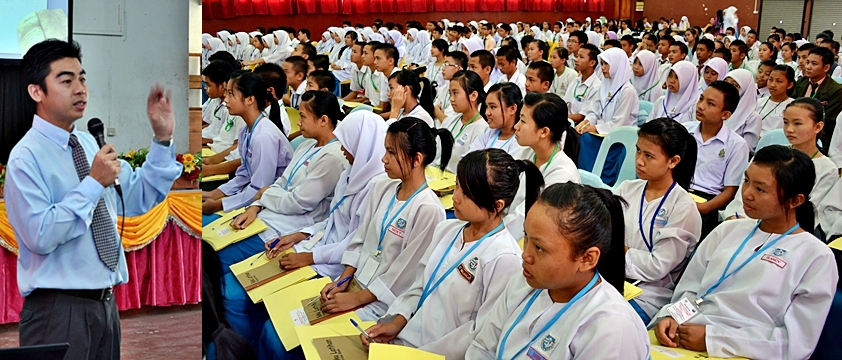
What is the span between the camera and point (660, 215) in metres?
2.48

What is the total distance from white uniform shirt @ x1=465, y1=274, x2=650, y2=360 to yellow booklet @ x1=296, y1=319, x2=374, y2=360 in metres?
0.44

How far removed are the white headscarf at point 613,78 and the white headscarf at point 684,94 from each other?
1.19 ft

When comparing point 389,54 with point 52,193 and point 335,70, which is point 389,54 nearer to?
point 335,70

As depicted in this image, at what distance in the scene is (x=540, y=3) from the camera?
19484 millimetres

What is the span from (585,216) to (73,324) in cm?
98

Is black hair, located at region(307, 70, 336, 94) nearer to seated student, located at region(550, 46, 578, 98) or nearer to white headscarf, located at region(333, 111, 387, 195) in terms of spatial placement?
white headscarf, located at region(333, 111, 387, 195)

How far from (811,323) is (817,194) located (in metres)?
1.64

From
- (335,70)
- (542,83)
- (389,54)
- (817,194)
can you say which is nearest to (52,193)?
(817,194)

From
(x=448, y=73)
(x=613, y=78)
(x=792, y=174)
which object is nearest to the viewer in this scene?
(x=792, y=174)

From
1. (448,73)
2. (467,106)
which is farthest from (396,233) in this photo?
(448,73)

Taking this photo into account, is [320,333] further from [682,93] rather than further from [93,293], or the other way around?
[682,93]

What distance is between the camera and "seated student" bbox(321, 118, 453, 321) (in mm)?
2256

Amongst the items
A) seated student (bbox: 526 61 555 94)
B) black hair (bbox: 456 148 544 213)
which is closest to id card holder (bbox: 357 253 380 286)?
black hair (bbox: 456 148 544 213)

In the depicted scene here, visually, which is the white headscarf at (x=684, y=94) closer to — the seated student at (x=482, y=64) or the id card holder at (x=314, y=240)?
the seated student at (x=482, y=64)
